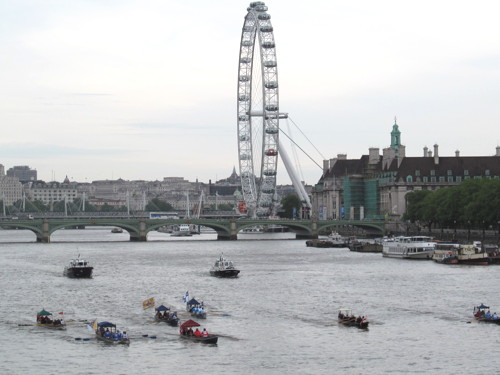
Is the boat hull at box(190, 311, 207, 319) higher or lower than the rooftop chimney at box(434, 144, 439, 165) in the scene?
lower

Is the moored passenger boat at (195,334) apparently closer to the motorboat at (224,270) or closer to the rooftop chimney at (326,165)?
the motorboat at (224,270)

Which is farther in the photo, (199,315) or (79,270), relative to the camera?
(79,270)

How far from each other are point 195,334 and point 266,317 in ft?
22.5

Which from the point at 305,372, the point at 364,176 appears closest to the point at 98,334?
the point at 305,372

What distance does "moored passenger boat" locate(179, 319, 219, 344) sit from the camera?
41219 millimetres

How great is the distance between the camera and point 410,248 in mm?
83312

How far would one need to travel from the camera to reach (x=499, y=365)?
1473 inches

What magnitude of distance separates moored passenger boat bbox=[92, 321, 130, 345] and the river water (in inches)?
13.1

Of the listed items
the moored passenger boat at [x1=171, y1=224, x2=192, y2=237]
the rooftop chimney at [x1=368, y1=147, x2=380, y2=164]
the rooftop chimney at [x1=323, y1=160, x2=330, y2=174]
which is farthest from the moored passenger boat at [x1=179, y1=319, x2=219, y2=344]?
the rooftop chimney at [x1=323, y1=160, x2=330, y2=174]

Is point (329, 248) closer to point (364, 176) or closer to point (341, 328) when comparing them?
point (364, 176)

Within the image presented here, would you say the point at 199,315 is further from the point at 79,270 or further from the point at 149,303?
the point at 79,270

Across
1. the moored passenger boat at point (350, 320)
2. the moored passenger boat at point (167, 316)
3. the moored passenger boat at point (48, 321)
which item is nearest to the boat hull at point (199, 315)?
the moored passenger boat at point (167, 316)

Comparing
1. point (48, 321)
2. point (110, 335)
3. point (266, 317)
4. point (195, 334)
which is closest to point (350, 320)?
point (266, 317)

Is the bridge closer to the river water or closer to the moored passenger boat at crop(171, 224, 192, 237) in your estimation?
the moored passenger boat at crop(171, 224, 192, 237)
